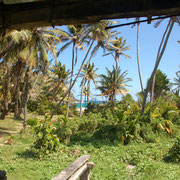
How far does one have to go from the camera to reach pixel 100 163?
6.63 meters

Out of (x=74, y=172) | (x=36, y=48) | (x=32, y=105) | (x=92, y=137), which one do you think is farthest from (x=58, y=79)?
(x=74, y=172)

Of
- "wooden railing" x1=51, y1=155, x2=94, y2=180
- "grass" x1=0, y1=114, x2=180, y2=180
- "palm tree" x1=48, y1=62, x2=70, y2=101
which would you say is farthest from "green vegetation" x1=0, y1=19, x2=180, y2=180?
"palm tree" x1=48, y1=62, x2=70, y2=101

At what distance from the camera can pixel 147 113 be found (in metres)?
12.6

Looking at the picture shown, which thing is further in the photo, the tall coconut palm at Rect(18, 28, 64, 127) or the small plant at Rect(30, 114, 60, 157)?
the tall coconut palm at Rect(18, 28, 64, 127)

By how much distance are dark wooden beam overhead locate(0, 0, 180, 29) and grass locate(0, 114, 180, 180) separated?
13.9 feet

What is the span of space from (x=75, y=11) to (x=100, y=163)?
5532 mm

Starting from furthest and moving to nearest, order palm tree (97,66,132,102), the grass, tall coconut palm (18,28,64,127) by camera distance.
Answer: palm tree (97,66,132,102) < tall coconut palm (18,28,64,127) < the grass

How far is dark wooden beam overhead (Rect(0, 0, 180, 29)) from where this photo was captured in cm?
200

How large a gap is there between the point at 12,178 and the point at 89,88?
28.9 m

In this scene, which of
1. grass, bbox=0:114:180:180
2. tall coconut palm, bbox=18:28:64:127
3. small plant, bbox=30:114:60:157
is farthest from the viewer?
tall coconut palm, bbox=18:28:64:127

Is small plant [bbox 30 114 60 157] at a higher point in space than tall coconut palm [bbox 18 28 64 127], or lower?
lower

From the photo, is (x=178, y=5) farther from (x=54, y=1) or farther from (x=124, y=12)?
(x=54, y=1)

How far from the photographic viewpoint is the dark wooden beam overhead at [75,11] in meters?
2.00

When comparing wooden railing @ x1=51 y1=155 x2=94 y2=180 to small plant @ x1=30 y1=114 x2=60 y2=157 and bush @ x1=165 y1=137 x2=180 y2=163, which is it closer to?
small plant @ x1=30 y1=114 x2=60 y2=157
